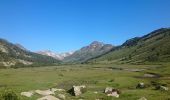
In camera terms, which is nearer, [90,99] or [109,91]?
[90,99]

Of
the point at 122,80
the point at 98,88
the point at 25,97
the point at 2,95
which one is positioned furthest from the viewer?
the point at 122,80

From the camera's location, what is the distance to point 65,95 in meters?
97.5

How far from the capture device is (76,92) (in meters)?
97.1

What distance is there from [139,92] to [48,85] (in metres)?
41.5

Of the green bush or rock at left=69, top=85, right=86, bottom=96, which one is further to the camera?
rock at left=69, top=85, right=86, bottom=96

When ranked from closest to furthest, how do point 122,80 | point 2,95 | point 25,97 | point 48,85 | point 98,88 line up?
point 2,95, point 25,97, point 98,88, point 48,85, point 122,80

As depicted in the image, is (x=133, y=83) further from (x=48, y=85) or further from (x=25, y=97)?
(x=25, y=97)

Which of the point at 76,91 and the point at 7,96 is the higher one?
the point at 7,96

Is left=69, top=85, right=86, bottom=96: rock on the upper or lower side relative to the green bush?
lower

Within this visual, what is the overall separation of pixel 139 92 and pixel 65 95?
75.3 feet

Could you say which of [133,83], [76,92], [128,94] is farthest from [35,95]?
[133,83]

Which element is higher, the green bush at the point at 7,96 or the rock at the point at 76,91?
the green bush at the point at 7,96

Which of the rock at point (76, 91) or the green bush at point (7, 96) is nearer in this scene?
the green bush at point (7, 96)

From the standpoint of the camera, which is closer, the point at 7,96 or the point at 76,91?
the point at 7,96
